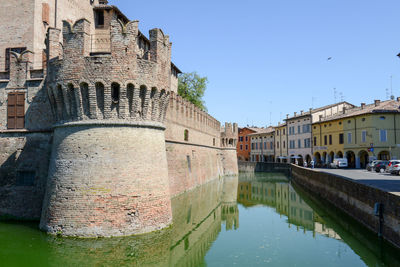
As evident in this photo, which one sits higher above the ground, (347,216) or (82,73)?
(82,73)

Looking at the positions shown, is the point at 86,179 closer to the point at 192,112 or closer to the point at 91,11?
the point at 91,11

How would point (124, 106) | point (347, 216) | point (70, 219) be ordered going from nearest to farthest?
point (70, 219)
point (124, 106)
point (347, 216)

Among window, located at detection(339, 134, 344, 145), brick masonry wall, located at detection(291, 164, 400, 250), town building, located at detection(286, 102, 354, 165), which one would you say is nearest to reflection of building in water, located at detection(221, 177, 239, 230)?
brick masonry wall, located at detection(291, 164, 400, 250)

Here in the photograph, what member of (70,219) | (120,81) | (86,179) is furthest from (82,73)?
(70,219)

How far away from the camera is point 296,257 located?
11.7 meters

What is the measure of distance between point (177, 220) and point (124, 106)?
6.57m

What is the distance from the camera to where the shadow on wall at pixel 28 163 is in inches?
595

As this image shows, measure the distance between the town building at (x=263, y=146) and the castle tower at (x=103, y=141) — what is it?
189 ft

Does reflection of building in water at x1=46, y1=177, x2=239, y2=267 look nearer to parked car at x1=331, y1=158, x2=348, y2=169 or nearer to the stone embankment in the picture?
the stone embankment

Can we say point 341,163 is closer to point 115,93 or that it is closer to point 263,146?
point 263,146

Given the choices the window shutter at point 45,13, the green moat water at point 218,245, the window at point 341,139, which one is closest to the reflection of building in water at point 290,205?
the green moat water at point 218,245

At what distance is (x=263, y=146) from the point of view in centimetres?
7225

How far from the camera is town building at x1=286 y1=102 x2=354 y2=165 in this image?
53.3 m

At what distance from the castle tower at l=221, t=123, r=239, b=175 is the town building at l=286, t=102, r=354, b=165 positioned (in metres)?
12.9
